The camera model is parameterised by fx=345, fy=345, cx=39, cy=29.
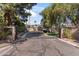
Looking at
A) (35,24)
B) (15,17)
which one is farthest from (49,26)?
A: (15,17)

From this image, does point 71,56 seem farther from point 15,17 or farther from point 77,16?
point 15,17

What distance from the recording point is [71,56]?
6414 millimetres

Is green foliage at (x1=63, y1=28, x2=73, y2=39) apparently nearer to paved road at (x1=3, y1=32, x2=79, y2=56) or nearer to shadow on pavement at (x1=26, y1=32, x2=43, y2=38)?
paved road at (x1=3, y1=32, x2=79, y2=56)

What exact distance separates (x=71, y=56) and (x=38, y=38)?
746 mm

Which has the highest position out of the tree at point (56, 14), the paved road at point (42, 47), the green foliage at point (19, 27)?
the tree at point (56, 14)

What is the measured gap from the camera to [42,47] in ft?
21.6

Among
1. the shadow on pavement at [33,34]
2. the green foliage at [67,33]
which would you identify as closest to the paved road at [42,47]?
the shadow on pavement at [33,34]

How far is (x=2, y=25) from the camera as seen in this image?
260 inches

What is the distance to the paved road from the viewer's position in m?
6.48

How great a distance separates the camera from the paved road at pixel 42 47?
21.3 ft

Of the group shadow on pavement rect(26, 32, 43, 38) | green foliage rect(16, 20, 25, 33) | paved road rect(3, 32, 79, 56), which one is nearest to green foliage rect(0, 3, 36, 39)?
green foliage rect(16, 20, 25, 33)

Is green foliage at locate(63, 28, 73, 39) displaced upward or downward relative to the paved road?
upward

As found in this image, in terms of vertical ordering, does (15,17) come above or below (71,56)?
above

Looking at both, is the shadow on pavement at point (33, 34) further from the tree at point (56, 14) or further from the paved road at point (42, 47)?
the tree at point (56, 14)
